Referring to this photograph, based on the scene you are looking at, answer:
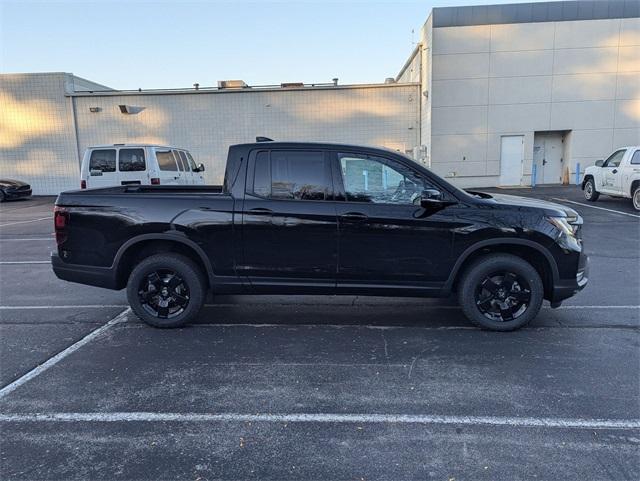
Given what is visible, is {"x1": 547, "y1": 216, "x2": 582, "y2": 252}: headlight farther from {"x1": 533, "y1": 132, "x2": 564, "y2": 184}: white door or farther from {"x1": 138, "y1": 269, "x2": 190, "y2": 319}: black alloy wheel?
{"x1": 533, "y1": 132, "x2": 564, "y2": 184}: white door

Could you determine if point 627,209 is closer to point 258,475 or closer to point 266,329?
point 266,329

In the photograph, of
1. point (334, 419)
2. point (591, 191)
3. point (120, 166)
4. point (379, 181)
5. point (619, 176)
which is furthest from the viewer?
point (591, 191)

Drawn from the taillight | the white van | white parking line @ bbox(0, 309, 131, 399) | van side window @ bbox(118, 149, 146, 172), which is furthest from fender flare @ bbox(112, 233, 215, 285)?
van side window @ bbox(118, 149, 146, 172)

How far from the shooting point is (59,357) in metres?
4.48

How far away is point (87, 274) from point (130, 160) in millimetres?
9267

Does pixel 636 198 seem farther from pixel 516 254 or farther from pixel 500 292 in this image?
pixel 500 292

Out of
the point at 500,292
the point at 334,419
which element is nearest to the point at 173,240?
the point at 334,419

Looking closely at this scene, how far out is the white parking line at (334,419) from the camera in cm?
323

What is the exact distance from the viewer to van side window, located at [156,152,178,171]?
13812 mm

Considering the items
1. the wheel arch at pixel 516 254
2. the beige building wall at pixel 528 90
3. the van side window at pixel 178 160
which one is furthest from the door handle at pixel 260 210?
the beige building wall at pixel 528 90

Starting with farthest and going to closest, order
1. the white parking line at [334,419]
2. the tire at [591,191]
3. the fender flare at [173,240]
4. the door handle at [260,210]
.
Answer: the tire at [591,191] → the fender flare at [173,240] → the door handle at [260,210] → the white parking line at [334,419]

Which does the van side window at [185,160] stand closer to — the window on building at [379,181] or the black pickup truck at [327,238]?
the black pickup truck at [327,238]

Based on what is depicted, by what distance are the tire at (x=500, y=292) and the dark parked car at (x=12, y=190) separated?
24.2m

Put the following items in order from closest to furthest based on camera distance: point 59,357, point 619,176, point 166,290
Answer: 1. point 59,357
2. point 166,290
3. point 619,176
